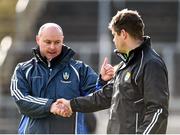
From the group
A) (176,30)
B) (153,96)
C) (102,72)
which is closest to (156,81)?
(153,96)

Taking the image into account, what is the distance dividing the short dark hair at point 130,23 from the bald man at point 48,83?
79 cm

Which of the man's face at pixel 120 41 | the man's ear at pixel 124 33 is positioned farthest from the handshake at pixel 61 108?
the man's ear at pixel 124 33

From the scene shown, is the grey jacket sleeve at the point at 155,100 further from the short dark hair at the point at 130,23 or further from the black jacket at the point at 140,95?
the short dark hair at the point at 130,23

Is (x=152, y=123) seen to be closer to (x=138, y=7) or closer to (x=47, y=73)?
(x=47, y=73)

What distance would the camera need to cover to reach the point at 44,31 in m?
6.73

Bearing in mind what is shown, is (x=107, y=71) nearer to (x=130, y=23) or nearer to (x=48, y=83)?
(x=48, y=83)

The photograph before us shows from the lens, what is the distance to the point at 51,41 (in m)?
6.70

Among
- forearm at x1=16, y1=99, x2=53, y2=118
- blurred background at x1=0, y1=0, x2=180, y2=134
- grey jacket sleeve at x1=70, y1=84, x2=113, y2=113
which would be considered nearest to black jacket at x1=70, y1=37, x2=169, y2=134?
grey jacket sleeve at x1=70, y1=84, x2=113, y2=113

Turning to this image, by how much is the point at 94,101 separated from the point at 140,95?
765 mm

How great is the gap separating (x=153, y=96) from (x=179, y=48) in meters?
20.6

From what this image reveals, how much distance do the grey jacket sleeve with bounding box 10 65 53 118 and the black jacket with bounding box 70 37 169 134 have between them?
71 cm

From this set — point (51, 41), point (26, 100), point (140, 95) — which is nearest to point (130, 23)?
point (140, 95)

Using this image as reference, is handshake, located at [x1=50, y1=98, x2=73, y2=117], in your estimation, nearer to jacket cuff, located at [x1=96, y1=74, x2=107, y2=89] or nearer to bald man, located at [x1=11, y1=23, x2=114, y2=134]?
bald man, located at [x1=11, y1=23, x2=114, y2=134]

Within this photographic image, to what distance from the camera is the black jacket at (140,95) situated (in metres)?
5.69
